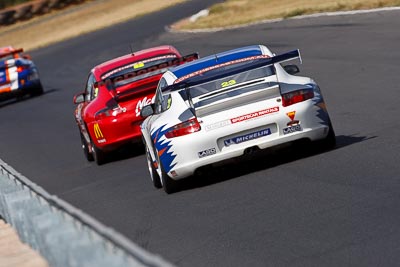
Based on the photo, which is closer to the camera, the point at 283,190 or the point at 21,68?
the point at 283,190

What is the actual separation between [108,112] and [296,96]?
14.0ft

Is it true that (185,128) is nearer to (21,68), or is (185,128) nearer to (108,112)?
(108,112)

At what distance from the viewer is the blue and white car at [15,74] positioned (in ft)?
103

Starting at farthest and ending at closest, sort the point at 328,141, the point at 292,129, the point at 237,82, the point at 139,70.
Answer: the point at 139,70 < the point at 328,141 < the point at 237,82 < the point at 292,129

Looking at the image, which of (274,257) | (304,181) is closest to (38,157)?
(304,181)

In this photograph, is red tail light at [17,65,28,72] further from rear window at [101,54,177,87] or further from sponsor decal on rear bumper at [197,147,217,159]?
sponsor decal on rear bumper at [197,147,217,159]

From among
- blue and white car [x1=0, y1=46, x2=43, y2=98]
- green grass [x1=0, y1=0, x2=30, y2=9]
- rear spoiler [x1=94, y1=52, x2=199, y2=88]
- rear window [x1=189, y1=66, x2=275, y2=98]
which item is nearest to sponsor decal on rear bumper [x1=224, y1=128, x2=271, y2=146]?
rear window [x1=189, y1=66, x2=275, y2=98]

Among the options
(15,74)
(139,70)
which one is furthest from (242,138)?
(15,74)

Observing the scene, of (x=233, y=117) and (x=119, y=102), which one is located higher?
(x=233, y=117)

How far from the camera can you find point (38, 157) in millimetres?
18609

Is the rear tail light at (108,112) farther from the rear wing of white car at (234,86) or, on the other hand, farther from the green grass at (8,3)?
the green grass at (8,3)

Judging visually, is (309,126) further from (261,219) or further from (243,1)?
(243,1)

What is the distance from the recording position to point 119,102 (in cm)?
1500

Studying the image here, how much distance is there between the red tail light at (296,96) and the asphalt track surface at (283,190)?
Result: 0.65m
